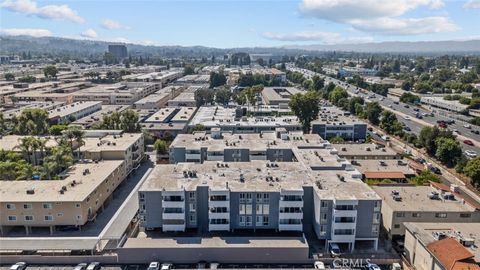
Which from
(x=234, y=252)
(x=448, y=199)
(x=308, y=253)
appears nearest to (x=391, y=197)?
(x=448, y=199)

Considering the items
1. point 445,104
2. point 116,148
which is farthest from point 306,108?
point 445,104

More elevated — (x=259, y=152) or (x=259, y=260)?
(x=259, y=152)

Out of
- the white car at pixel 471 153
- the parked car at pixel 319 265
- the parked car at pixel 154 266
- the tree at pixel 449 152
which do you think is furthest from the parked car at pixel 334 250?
the white car at pixel 471 153

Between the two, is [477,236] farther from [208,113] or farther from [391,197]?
[208,113]

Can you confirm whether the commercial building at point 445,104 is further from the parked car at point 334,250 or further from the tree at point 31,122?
the tree at point 31,122

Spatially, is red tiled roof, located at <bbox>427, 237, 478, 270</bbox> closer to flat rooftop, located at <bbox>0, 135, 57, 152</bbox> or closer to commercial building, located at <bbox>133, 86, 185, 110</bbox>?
flat rooftop, located at <bbox>0, 135, 57, 152</bbox>

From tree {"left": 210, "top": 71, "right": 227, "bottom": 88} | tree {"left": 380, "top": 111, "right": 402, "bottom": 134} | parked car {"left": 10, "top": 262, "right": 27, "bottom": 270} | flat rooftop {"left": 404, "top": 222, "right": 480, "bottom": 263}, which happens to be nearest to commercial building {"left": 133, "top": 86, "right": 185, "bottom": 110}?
tree {"left": 210, "top": 71, "right": 227, "bottom": 88}

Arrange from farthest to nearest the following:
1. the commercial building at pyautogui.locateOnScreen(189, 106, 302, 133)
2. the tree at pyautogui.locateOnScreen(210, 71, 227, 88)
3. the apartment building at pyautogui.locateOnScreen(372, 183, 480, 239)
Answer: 1. the tree at pyautogui.locateOnScreen(210, 71, 227, 88)
2. the commercial building at pyautogui.locateOnScreen(189, 106, 302, 133)
3. the apartment building at pyautogui.locateOnScreen(372, 183, 480, 239)
